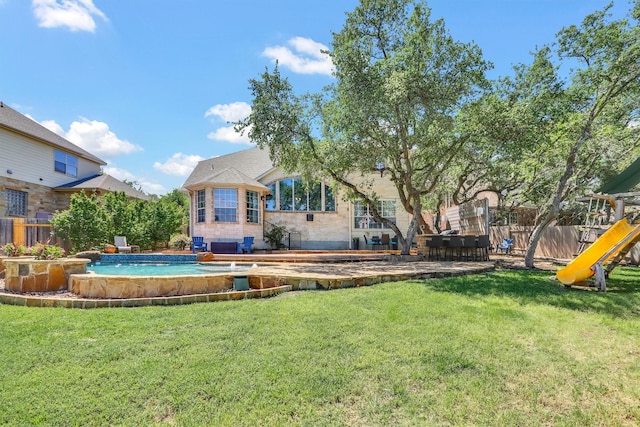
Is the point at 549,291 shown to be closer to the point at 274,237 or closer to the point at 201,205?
the point at 274,237

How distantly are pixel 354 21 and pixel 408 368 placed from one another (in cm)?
1110

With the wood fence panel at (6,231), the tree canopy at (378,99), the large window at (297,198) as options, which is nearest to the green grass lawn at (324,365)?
the tree canopy at (378,99)

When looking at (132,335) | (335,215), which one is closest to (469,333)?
(132,335)

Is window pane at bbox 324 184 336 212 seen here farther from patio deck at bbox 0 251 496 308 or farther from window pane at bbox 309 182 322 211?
patio deck at bbox 0 251 496 308

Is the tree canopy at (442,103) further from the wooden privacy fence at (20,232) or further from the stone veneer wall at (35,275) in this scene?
the wooden privacy fence at (20,232)

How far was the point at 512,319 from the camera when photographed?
4.94m

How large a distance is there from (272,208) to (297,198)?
5.06 ft

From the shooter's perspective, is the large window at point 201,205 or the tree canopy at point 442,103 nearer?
the tree canopy at point 442,103

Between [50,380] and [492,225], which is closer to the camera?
[50,380]

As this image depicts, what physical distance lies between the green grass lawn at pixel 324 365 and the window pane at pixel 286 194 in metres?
14.2

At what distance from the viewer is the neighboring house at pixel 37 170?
17.7 meters

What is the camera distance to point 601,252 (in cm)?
750

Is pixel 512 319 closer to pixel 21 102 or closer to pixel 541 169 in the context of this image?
pixel 541 169

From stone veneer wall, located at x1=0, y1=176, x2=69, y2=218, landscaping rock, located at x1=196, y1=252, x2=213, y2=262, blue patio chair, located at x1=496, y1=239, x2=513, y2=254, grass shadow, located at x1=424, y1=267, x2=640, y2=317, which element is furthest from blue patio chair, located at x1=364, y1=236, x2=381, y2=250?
stone veneer wall, located at x1=0, y1=176, x2=69, y2=218
